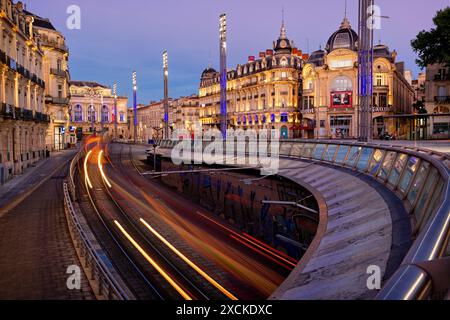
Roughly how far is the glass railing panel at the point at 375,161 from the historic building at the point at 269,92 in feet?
225

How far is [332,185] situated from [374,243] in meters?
7.68

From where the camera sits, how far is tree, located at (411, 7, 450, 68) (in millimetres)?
40969

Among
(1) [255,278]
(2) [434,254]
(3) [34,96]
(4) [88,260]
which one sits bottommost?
(1) [255,278]

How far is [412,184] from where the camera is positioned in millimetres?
10047

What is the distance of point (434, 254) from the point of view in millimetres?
3771

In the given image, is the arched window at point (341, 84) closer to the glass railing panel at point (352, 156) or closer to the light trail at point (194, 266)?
the glass railing panel at point (352, 156)

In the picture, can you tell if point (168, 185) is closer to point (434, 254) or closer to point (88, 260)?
point (88, 260)

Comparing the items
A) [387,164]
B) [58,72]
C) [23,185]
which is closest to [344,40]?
[58,72]

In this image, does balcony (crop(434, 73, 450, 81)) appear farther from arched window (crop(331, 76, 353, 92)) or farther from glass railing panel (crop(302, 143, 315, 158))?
glass railing panel (crop(302, 143, 315, 158))

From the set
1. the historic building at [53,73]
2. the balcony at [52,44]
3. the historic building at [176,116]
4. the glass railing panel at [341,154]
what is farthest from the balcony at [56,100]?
the historic building at [176,116]

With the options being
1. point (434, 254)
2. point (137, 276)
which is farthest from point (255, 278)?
point (434, 254)

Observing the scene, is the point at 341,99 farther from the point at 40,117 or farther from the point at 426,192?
the point at 426,192

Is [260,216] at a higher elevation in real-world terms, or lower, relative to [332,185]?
lower

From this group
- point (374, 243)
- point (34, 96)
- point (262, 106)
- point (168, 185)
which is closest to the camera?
point (374, 243)
